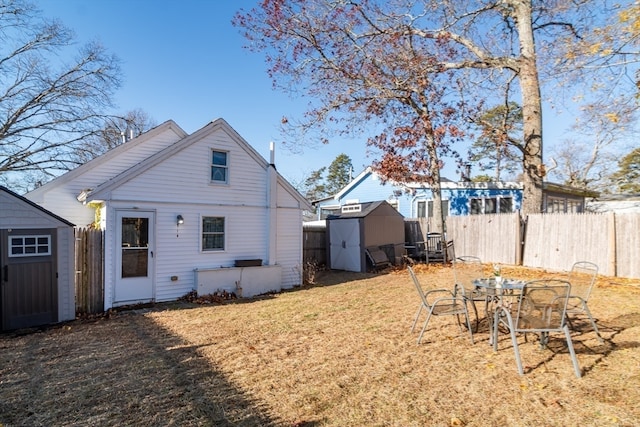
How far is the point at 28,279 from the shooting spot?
6.60 m

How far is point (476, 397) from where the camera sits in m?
3.48

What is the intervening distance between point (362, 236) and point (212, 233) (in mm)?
5978

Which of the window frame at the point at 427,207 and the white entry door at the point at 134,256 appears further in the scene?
the window frame at the point at 427,207

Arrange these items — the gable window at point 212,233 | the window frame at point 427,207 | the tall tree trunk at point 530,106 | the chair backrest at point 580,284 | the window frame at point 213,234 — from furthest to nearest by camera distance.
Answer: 1. the window frame at point 427,207
2. the tall tree trunk at point 530,106
3. the gable window at point 212,233
4. the window frame at point 213,234
5. the chair backrest at point 580,284

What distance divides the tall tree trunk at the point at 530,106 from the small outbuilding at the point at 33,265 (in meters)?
13.8

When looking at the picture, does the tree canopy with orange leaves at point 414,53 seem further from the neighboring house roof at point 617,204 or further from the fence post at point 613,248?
the neighboring house roof at point 617,204

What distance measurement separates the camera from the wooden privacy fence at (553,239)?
1035 cm

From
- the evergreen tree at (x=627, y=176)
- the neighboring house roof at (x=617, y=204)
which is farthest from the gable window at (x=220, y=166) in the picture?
the evergreen tree at (x=627, y=176)

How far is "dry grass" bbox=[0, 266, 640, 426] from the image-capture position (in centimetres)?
324

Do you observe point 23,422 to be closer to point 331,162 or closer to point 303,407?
point 303,407

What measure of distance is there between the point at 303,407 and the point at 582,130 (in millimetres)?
8896

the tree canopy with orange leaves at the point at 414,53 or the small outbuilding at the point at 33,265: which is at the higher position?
the tree canopy with orange leaves at the point at 414,53

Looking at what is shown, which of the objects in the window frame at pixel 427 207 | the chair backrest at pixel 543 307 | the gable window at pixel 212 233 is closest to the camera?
the chair backrest at pixel 543 307

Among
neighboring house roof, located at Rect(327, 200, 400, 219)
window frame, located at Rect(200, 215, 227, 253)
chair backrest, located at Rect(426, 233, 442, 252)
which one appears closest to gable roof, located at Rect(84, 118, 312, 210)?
window frame, located at Rect(200, 215, 227, 253)
